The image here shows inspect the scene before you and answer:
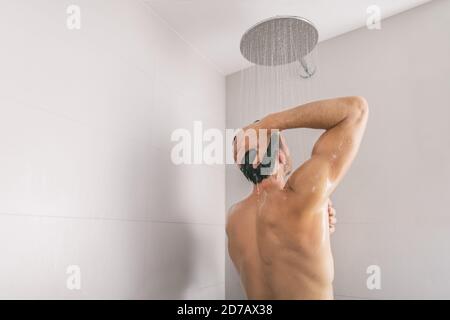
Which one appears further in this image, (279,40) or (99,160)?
(279,40)

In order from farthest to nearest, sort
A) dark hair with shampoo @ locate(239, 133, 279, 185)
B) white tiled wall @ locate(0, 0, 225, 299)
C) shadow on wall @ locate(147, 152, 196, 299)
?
shadow on wall @ locate(147, 152, 196, 299) → dark hair with shampoo @ locate(239, 133, 279, 185) → white tiled wall @ locate(0, 0, 225, 299)

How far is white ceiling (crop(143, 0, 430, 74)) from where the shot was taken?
1.08 meters

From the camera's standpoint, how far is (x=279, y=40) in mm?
968

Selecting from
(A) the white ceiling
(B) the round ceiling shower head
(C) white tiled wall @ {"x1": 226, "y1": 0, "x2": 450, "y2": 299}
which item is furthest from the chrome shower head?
(C) white tiled wall @ {"x1": 226, "y1": 0, "x2": 450, "y2": 299}

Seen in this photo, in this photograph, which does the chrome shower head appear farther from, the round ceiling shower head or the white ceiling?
the white ceiling

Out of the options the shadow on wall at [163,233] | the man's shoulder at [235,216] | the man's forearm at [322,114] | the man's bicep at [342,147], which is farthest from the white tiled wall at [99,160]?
the man's bicep at [342,147]

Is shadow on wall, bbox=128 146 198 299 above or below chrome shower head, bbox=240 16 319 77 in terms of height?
below

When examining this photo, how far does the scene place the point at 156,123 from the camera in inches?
41.9

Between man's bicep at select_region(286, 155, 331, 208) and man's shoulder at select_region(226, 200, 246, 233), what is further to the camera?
man's shoulder at select_region(226, 200, 246, 233)

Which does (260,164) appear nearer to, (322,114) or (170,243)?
(322,114)

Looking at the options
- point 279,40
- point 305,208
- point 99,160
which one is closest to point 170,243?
point 99,160

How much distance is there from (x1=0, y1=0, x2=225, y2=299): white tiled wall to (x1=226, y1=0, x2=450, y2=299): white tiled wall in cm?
50

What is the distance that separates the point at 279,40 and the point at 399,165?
22.0 inches

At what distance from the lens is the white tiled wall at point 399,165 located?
3.17 feet
